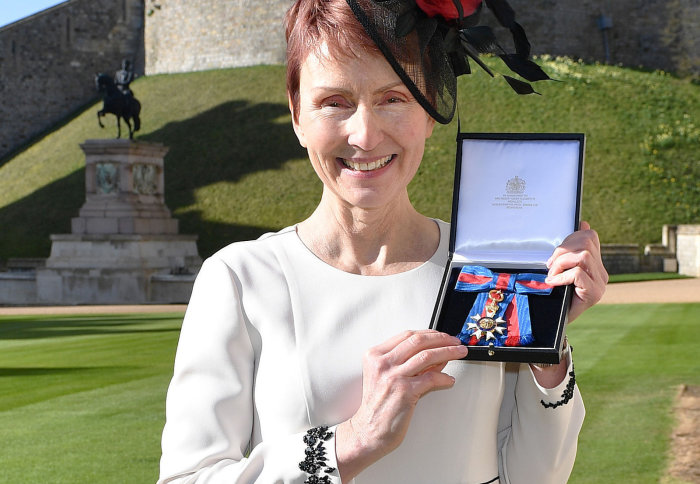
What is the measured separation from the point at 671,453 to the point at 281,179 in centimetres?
2555

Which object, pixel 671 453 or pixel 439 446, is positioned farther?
pixel 671 453

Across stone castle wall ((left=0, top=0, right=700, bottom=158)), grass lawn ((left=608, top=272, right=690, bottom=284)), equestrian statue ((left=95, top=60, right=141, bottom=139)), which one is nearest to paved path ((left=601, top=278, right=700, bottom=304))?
grass lawn ((left=608, top=272, right=690, bottom=284))

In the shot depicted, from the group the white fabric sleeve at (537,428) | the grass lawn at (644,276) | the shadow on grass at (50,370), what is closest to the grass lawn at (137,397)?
the shadow on grass at (50,370)

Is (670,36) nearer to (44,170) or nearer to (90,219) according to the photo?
(44,170)

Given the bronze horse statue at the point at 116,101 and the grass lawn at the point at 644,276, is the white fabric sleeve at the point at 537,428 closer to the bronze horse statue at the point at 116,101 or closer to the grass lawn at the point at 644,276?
the grass lawn at the point at 644,276

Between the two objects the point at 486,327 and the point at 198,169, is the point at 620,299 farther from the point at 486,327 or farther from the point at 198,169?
the point at 198,169

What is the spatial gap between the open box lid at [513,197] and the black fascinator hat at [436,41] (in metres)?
0.11

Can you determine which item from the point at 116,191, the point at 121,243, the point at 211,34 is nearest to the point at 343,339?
the point at 121,243

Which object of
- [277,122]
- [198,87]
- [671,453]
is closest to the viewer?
[671,453]

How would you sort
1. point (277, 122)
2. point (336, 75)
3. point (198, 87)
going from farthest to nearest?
point (198, 87) → point (277, 122) → point (336, 75)

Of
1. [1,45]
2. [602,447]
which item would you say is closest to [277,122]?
[1,45]

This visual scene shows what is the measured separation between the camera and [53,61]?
43.8 metres

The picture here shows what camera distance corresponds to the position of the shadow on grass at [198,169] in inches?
1126

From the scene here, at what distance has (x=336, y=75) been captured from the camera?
1896 millimetres
